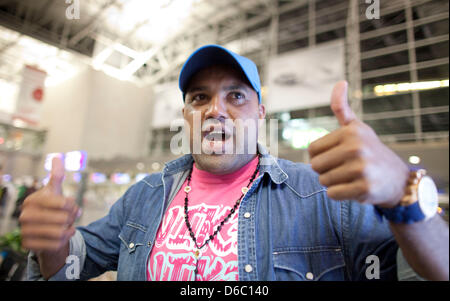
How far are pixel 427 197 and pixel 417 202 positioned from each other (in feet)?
0.12

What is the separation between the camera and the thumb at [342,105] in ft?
1.84

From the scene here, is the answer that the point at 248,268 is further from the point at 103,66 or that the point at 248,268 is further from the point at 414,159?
the point at 414,159

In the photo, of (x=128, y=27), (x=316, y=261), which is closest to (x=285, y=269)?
(x=316, y=261)

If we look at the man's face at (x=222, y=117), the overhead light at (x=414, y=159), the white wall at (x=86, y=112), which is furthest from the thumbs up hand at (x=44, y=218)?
the overhead light at (x=414, y=159)

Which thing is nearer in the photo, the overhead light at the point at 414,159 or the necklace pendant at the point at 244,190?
the necklace pendant at the point at 244,190

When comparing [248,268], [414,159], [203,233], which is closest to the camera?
[248,268]

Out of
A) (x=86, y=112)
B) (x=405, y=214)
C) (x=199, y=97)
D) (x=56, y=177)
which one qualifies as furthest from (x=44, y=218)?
(x=86, y=112)

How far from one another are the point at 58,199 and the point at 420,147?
7.41 metres

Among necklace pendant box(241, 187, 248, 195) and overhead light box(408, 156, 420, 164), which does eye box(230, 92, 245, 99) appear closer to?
necklace pendant box(241, 187, 248, 195)

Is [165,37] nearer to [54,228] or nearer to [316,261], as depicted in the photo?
[54,228]

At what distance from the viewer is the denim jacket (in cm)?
78

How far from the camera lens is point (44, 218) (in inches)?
24.5

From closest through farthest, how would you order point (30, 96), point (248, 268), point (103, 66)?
1. point (248, 268)
2. point (103, 66)
3. point (30, 96)

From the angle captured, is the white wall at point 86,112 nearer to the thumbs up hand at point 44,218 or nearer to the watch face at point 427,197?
the thumbs up hand at point 44,218
